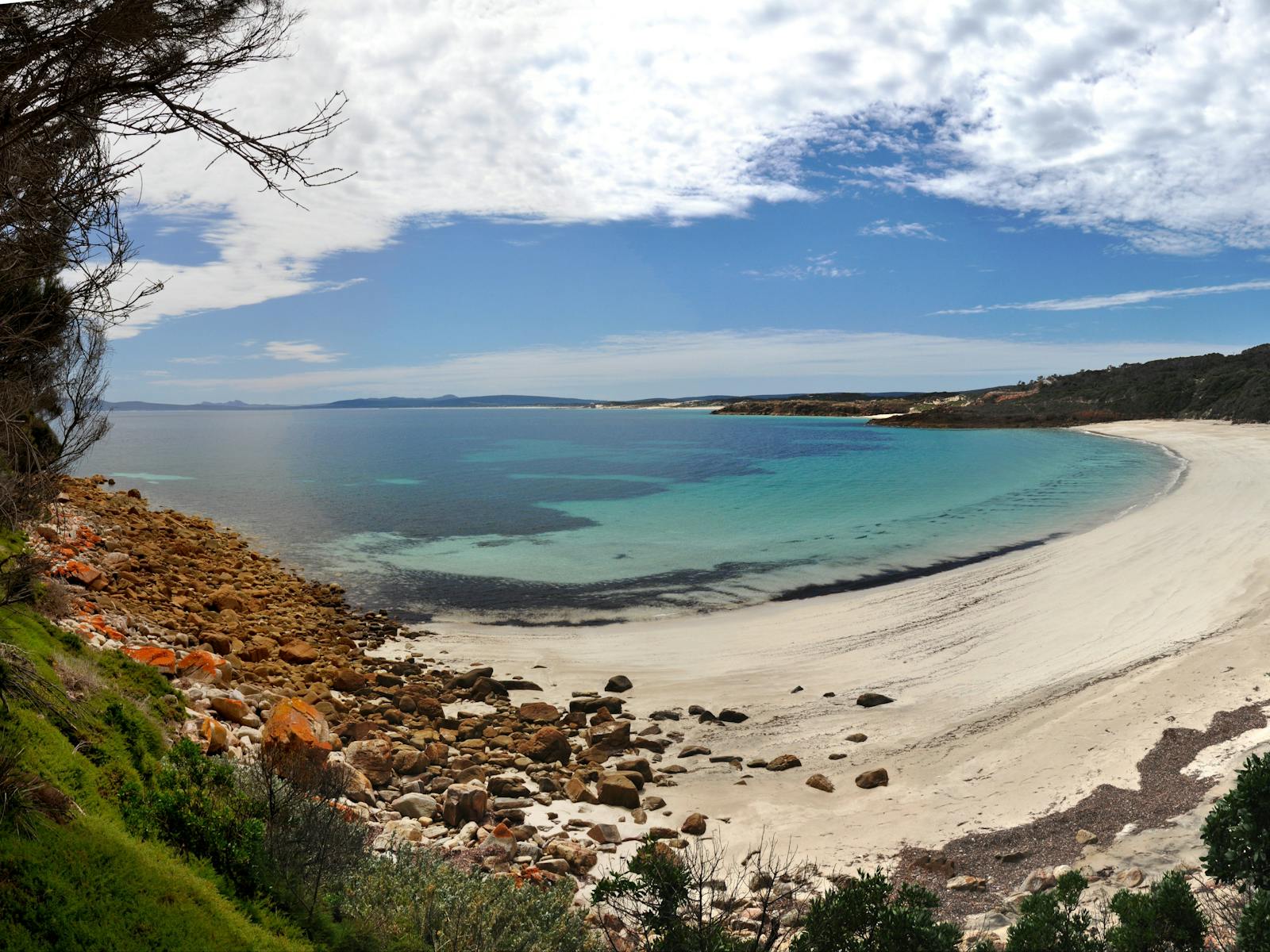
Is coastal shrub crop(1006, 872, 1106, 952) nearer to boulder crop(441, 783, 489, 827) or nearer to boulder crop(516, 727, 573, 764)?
boulder crop(441, 783, 489, 827)

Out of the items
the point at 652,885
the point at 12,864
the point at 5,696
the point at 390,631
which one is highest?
the point at 5,696

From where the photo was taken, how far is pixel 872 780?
30.6 feet

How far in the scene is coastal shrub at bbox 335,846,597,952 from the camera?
5.25 m

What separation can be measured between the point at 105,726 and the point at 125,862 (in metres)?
2.28

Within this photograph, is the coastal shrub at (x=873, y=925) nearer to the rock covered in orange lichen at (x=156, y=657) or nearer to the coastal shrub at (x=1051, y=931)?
the coastal shrub at (x=1051, y=931)

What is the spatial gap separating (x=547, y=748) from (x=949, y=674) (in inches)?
302

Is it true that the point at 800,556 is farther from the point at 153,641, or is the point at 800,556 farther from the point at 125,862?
the point at 125,862

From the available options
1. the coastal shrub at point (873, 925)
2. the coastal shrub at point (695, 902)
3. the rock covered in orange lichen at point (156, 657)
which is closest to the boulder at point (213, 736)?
the rock covered in orange lichen at point (156, 657)

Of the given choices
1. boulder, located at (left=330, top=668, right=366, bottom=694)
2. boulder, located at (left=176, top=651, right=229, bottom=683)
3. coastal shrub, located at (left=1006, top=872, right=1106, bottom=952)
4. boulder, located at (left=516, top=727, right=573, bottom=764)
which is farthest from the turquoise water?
coastal shrub, located at (left=1006, top=872, right=1106, bottom=952)

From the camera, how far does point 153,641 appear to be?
11.5 m

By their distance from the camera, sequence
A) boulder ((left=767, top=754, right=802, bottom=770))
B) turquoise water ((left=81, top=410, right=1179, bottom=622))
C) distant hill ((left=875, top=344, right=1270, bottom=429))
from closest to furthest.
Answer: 1. boulder ((left=767, top=754, right=802, bottom=770))
2. turquoise water ((left=81, top=410, right=1179, bottom=622))
3. distant hill ((left=875, top=344, right=1270, bottom=429))

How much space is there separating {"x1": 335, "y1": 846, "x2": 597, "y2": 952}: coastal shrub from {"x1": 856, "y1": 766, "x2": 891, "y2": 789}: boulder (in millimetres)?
4749

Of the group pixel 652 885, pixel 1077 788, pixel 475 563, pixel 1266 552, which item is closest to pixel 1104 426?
pixel 1266 552

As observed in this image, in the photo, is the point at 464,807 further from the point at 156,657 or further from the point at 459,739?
the point at 156,657
